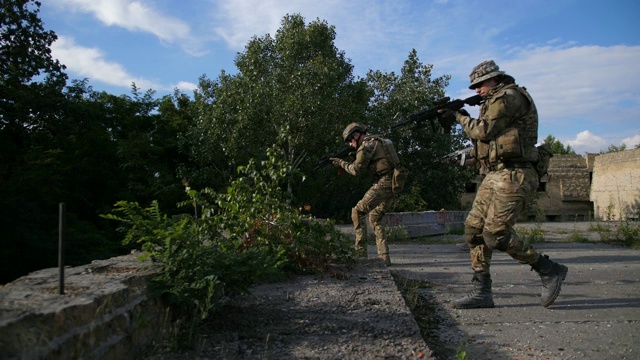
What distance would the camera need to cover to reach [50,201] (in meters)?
11.6

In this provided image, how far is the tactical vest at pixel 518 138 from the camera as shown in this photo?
4.23 meters

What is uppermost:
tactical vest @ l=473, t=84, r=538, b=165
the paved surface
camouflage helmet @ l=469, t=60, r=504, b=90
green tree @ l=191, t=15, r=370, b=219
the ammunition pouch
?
green tree @ l=191, t=15, r=370, b=219

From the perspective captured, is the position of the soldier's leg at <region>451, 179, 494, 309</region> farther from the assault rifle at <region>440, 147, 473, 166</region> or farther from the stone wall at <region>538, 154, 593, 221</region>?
the stone wall at <region>538, 154, 593, 221</region>

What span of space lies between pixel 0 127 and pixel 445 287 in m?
12.5

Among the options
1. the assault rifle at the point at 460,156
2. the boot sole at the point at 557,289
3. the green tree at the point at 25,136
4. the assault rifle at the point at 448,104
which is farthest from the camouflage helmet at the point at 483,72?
the green tree at the point at 25,136

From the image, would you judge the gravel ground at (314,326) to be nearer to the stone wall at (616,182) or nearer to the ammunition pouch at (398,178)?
the ammunition pouch at (398,178)

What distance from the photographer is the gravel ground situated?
279cm

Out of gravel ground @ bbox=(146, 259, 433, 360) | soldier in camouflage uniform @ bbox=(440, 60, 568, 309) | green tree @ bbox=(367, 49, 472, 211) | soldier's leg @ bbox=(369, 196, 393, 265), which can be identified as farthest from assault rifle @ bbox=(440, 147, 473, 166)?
green tree @ bbox=(367, 49, 472, 211)

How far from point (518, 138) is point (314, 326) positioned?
2.27 metres

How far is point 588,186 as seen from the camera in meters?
35.6

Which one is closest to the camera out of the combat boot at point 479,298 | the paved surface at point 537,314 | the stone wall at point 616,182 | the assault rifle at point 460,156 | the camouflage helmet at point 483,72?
the paved surface at point 537,314

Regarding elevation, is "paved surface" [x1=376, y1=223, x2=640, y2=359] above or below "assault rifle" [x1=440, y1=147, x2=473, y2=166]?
below

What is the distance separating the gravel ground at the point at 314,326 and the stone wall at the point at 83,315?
0.78ft

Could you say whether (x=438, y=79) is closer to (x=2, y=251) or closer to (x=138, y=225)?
(x=2, y=251)
